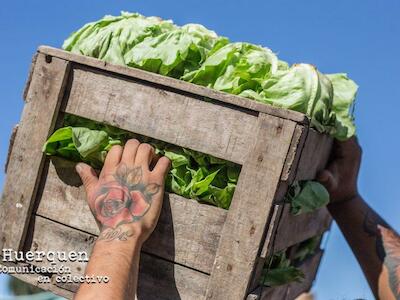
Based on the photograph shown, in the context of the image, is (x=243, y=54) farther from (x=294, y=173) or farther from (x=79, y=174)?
(x=79, y=174)

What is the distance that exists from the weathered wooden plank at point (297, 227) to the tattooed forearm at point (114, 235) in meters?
0.85

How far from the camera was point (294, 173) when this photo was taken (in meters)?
3.63

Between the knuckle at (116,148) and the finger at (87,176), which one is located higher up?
the knuckle at (116,148)

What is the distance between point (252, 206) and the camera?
3477 millimetres

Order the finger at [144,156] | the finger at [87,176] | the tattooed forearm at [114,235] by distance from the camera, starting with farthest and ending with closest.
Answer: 1. the finger at [87,176]
2. the finger at [144,156]
3. the tattooed forearm at [114,235]

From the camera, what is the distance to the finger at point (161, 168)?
12.0 ft

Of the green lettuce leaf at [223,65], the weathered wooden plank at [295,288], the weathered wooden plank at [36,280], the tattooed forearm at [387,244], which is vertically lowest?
the weathered wooden plank at [36,280]

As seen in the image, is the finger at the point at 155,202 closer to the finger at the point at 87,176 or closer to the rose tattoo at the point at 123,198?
the rose tattoo at the point at 123,198

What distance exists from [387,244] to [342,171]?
0.78 meters

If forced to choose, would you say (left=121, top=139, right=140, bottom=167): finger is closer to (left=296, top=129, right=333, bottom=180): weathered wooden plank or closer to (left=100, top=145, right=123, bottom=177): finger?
(left=100, top=145, right=123, bottom=177): finger

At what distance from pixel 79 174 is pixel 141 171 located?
43cm

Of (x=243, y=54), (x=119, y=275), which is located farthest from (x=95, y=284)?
(x=243, y=54)

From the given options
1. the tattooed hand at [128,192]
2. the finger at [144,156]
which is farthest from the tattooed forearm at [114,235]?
the finger at [144,156]

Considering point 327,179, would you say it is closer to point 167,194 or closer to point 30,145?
point 167,194
